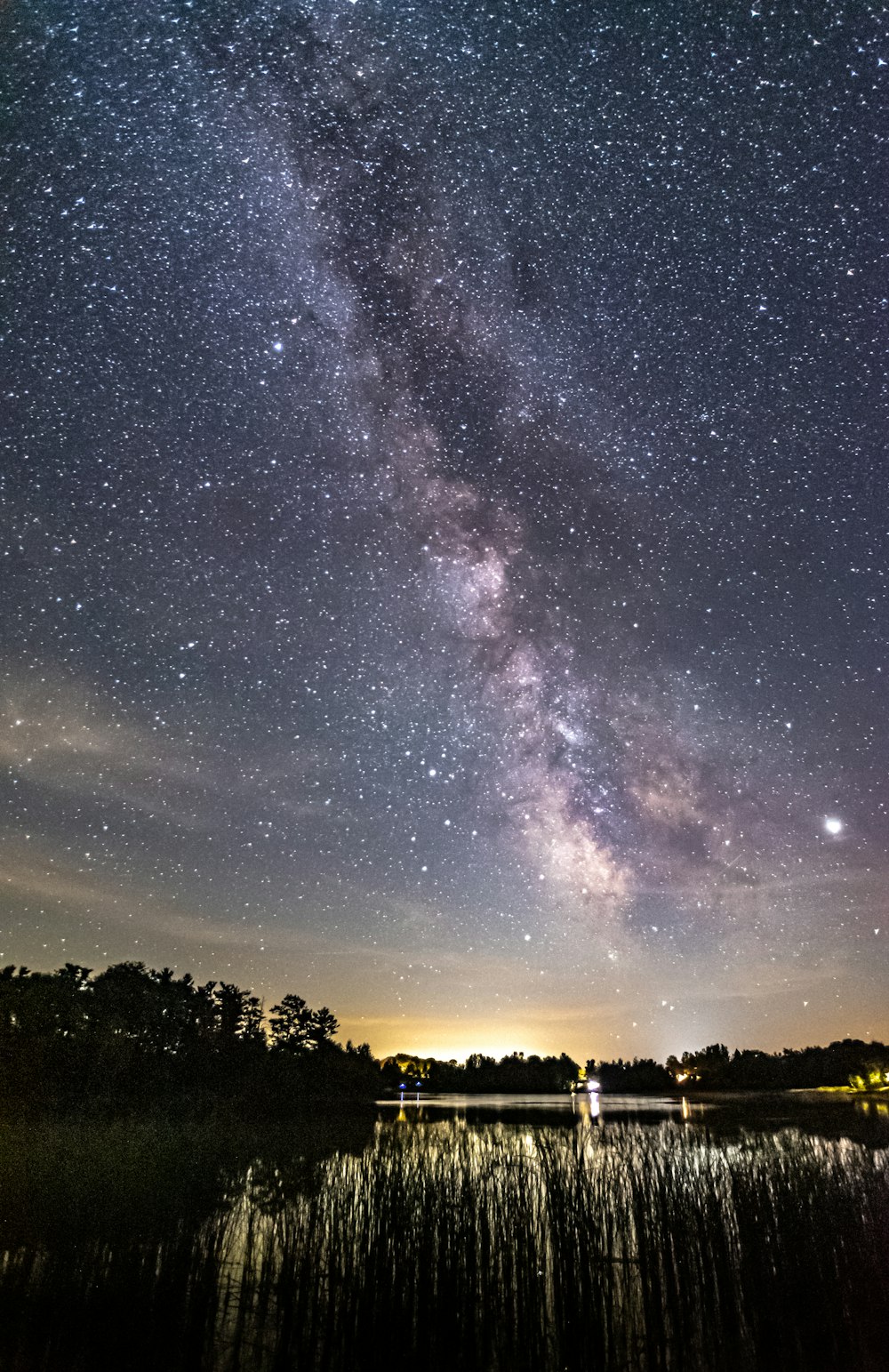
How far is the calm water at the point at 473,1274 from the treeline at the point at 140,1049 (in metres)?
20.9

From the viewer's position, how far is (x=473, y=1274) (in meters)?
8.70

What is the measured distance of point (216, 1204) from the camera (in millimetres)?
13805

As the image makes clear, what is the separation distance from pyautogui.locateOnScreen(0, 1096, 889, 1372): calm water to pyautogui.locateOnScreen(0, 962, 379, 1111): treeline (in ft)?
68.6

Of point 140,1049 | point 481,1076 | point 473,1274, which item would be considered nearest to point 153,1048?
point 140,1049

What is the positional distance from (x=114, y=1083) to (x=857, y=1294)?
117 feet

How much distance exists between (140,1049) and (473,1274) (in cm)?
3806

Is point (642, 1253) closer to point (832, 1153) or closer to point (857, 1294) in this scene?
point (857, 1294)

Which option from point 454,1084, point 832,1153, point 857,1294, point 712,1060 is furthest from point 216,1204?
point 712,1060

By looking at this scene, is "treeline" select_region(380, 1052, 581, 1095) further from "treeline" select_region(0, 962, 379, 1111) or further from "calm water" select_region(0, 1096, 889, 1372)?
"calm water" select_region(0, 1096, 889, 1372)

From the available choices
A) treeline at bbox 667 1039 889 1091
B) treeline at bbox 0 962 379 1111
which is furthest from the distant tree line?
treeline at bbox 667 1039 889 1091

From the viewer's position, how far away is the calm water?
24.3 ft

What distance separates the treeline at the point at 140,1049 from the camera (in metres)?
30.8

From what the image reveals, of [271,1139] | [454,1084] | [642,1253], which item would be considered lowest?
[454,1084]

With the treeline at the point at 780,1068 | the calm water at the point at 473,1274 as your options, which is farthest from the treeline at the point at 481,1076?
the calm water at the point at 473,1274
